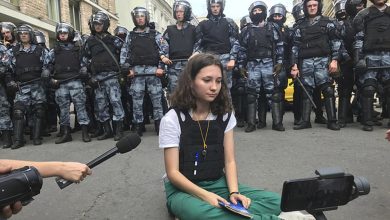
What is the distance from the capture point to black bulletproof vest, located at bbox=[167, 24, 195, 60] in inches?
247

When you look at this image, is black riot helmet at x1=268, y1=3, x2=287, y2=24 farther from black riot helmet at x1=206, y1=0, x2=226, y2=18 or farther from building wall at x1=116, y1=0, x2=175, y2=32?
building wall at x1=116, y1=0, x2=175, y2=32

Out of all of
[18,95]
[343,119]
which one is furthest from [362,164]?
[18,95]

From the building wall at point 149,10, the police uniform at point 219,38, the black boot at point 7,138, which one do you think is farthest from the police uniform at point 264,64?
the building wall at point 149,10

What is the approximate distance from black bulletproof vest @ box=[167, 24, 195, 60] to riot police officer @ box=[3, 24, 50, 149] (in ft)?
6.76

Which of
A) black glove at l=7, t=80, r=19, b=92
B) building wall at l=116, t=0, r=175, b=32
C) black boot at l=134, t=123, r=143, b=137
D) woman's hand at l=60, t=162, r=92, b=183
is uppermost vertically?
building wall at l=116, t=0, r=175, b=32

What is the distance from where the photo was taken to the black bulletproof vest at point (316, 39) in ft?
19.8

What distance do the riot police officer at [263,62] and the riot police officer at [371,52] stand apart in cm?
118

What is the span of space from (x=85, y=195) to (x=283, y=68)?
13.8 ft

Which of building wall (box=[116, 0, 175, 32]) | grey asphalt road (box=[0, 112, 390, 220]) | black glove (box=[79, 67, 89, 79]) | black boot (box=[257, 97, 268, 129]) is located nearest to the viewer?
grey asphalt road (box=[0, 112, 390, 220])

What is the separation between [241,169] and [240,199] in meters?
1.67

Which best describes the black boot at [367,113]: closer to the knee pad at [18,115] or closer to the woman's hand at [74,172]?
the woman's hand at [74,172]

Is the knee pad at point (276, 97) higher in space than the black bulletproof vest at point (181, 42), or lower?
lower

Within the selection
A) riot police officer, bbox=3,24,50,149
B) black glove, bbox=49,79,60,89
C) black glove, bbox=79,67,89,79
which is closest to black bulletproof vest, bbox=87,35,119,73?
black glove, bbox=79,67,89,79

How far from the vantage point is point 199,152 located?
8.68ft
